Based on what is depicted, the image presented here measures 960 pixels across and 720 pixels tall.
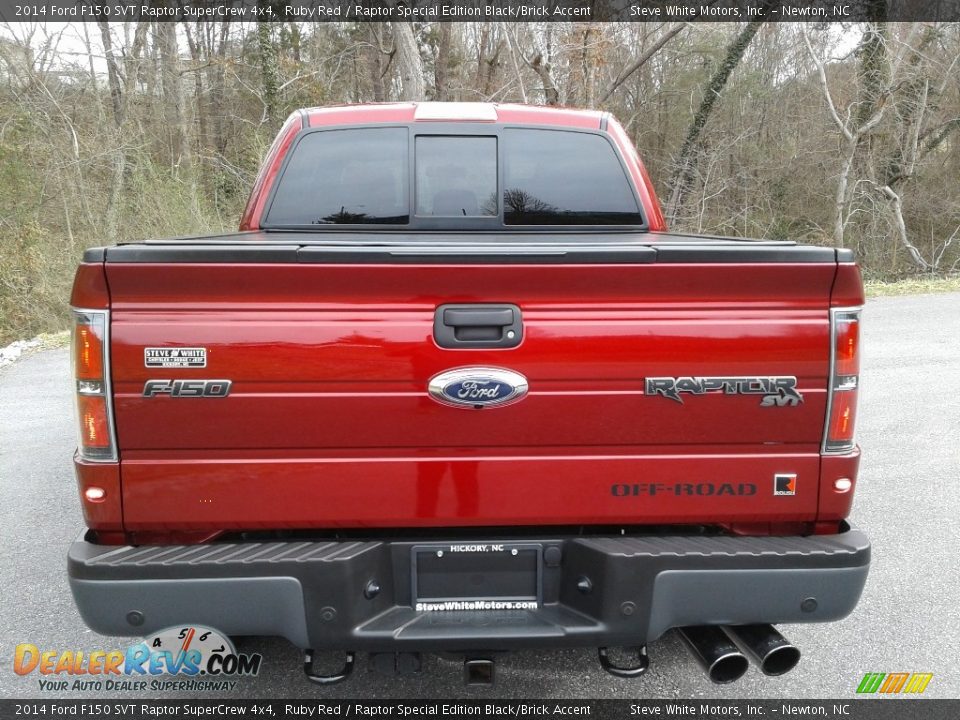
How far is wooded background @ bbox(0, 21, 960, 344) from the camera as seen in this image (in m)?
15.1

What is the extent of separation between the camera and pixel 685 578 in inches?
84.0

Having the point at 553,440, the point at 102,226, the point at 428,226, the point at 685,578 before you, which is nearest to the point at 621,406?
the point at 553,440

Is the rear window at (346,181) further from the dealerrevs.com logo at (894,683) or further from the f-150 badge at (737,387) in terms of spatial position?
the dealerrevs.com logo at (894,683)

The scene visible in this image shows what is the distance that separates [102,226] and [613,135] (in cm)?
1457

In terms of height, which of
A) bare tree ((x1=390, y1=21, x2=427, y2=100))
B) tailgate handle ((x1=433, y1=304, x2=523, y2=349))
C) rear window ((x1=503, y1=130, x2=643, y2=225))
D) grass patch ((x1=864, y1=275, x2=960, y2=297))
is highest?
bare tree ((x1=390, y1=21, x2=427, y2=100))

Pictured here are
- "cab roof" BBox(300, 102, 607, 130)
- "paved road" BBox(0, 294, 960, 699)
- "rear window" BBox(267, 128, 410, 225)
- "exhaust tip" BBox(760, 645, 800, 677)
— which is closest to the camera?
"exhaust tip" BBox(760, 645, 800, 677)

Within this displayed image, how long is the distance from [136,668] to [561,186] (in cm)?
302

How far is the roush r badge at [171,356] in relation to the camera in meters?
2.04

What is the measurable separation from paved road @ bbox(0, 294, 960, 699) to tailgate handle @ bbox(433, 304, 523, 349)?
1504 mm

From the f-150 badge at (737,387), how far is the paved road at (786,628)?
4.49 feet

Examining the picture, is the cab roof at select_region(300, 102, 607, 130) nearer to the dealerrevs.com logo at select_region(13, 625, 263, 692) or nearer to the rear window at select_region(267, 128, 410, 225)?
the rear window at select_region(267, 128, 410, 225)

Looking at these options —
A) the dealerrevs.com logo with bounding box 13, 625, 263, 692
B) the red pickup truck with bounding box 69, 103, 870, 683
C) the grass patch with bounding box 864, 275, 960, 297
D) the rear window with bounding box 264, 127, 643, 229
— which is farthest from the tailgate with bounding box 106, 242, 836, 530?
the grass patch with bounding box 864, 275, 960, 297

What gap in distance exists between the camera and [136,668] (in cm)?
289

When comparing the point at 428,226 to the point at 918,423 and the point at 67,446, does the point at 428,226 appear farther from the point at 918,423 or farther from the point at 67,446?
the point at 918,423
